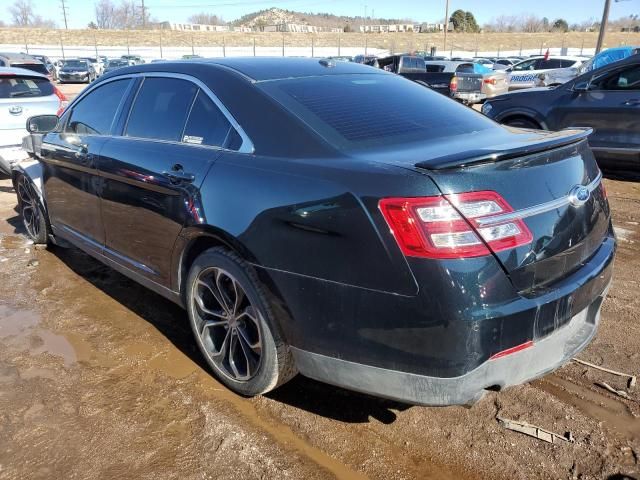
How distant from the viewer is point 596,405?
9.19 ft

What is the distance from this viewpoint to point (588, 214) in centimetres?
254

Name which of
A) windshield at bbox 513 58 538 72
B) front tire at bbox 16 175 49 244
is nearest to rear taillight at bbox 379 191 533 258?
front tire at bbox 16 175 49 244

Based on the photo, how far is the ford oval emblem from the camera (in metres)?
2.40

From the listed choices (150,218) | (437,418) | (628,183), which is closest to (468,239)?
(437,418)

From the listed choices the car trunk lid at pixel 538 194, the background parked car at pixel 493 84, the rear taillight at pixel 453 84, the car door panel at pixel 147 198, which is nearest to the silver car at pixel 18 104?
the car door panel at pixel 147 198

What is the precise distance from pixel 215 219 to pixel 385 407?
131cm

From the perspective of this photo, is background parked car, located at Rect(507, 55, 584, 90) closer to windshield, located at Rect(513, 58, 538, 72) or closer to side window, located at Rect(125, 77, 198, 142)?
windshield, located at Rect(513, 58, 538, 72)

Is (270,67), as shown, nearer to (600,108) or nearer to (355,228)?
(355,228)

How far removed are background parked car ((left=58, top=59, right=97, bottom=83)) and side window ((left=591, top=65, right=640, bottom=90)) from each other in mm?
32158

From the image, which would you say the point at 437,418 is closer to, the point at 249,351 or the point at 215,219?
the point at 249,351

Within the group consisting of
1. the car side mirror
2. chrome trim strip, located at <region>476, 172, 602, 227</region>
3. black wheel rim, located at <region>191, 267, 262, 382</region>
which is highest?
chrome trim strip, located at <region>476, 172, 602, 227</region>

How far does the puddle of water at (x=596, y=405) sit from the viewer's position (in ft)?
8.66

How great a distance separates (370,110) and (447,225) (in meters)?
1.11

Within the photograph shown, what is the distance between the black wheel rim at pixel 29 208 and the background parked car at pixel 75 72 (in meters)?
31.3
